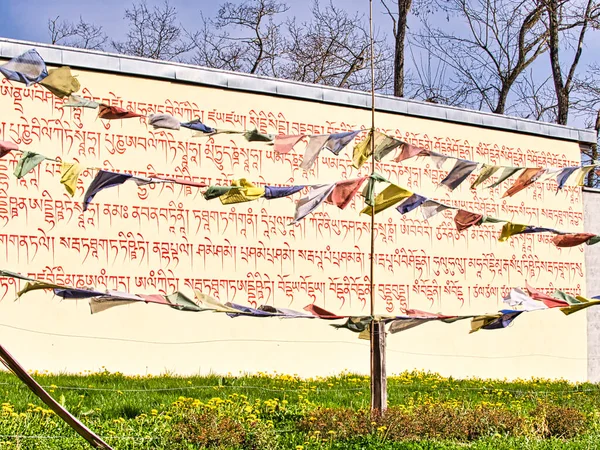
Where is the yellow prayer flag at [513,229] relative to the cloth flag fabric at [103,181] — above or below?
below

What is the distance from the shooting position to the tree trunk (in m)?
20.6

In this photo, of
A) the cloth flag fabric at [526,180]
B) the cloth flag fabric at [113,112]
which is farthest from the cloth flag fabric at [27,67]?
the cloth flag fabric at [526,180]

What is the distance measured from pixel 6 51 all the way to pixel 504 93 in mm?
18329

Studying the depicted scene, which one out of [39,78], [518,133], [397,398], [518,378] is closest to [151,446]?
[39,78]

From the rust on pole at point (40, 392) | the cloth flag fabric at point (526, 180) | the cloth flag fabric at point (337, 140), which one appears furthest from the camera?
the cloth flag fabric at point (526, 180)

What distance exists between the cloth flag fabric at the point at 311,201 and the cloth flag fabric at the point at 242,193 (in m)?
0.30

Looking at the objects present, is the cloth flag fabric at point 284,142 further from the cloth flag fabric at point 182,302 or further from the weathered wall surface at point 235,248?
the weathered wall surface at point 235,248

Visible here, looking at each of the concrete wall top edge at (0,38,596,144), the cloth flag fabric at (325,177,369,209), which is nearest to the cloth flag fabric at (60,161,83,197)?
the cloth flag fabric at (325,177,369,209)

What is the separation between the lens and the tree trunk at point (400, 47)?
813 inches

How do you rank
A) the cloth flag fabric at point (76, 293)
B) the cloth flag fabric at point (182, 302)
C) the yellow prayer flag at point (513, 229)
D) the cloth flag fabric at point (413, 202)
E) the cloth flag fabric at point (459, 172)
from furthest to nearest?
1. the cloth flag fabric at point (459, 172)
2. the yellow prayer flag at point (513, 229)
3. the cloth flag fabric at point (413, 202)
4. the cloth flag fabric at point (182, 302)
5. the cloth flag fabric at point (76, 293)

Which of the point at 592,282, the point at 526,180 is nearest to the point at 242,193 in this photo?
the point at 526,180

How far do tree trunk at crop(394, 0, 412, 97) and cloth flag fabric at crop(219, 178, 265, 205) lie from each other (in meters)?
14.0

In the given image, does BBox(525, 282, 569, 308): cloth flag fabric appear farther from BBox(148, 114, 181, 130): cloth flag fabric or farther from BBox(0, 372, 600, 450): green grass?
BBox(148, 114, 181, 130): cloth flag fabric

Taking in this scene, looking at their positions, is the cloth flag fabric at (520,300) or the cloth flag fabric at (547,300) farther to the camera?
the cloth flag fabric at (547,300)
